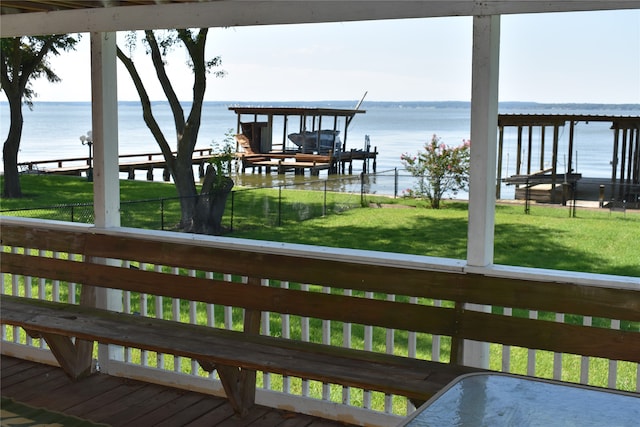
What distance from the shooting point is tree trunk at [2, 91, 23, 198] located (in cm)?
1557

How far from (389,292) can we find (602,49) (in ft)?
141

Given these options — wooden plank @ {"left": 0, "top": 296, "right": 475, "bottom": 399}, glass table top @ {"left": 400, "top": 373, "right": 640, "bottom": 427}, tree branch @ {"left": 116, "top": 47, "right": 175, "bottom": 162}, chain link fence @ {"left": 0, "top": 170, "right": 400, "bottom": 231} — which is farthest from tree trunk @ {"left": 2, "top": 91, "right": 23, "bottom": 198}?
glass table top @ {"left": 400, "top": 373, "right": 640, "bottom": 427}

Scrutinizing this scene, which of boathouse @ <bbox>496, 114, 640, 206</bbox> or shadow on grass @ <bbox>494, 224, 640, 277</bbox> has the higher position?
boathouse @ <bbox>496, 114, 640, 206</bbox>

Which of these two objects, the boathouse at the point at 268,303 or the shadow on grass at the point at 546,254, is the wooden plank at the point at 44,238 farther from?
the shadow on grass at the point at 546,254

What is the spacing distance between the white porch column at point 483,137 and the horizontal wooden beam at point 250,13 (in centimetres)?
11

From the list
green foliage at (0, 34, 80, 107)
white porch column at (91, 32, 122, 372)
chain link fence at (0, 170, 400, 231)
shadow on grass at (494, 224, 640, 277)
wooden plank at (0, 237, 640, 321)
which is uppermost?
green foliage at (0, 34, 80, 107)

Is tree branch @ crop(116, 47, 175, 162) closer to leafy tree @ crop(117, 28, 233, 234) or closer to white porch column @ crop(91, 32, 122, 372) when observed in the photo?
leafy tree @ crop(117, 28, 233, 234)

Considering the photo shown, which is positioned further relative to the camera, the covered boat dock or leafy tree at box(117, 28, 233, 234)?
the covered boat dock

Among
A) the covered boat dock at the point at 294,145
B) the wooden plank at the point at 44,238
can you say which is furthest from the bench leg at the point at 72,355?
the covered boat dock at the point at 294,145

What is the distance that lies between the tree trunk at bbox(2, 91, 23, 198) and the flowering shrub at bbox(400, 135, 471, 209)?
8.32 m

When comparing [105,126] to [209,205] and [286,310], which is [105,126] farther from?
[209,205]

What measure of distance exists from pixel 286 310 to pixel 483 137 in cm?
116

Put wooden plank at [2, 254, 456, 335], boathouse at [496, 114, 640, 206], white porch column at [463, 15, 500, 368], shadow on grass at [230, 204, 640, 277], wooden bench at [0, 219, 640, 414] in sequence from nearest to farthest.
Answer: wooden bench at [0, 219, 640, 414] → white porch column at [463, 15, 500, 368] → wooden plank at [2, 254, 456, 335] → shadow on grass at [230, 204, 640, 277] → boathouse at [496, 114, 640, 206]

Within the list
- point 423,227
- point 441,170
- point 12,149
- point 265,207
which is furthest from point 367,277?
point 12,149
